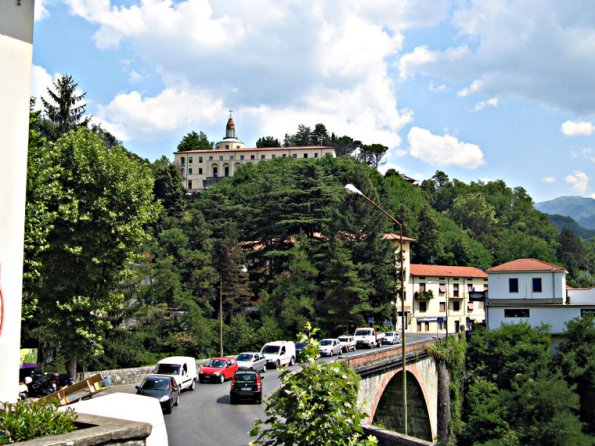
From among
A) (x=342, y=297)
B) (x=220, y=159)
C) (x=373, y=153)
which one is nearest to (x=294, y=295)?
(x=342, y=297)

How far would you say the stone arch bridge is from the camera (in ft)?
92.5

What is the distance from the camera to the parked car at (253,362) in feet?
107

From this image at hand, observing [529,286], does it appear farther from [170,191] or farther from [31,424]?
[170,191]

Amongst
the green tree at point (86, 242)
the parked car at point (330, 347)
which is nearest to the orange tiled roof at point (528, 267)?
the parked car at point (330, 347)

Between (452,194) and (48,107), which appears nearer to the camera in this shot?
(48,107)

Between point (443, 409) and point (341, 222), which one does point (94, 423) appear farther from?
point (341, 222)

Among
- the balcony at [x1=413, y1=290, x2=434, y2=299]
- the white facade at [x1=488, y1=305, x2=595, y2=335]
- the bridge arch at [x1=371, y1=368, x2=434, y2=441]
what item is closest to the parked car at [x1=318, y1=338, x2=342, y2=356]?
the bridge arch at [x1=371, y1=368, x2=434, y2=441]

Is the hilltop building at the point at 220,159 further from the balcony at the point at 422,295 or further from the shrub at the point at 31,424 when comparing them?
the shrub at the point at 31,424

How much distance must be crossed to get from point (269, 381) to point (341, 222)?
30581 mm

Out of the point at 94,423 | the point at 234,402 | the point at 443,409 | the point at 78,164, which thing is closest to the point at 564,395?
the point at 443,409

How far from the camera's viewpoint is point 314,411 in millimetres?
6488

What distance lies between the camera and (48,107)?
40312 millimetres

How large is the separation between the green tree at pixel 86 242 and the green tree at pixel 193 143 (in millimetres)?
122162

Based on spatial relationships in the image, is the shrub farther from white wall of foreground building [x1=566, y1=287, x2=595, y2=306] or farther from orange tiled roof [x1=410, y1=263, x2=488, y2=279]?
orange tiled roof [x1=410, y1=263, x2=488, y2=279]
